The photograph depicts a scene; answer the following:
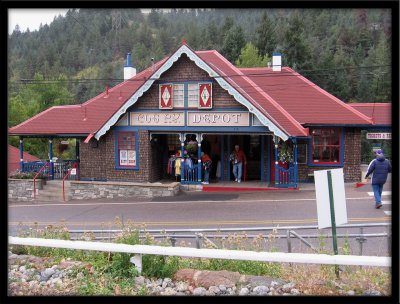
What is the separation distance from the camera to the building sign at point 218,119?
65.9ft

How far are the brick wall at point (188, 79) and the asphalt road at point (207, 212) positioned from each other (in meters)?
4.26

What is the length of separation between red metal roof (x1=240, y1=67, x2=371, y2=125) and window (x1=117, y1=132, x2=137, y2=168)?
24.6ft

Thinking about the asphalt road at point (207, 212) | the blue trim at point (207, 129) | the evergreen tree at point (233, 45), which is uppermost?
the evergreen tree at point (233, 45)

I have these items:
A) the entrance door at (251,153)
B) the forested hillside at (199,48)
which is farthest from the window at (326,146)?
the forested hillside at (199,48)

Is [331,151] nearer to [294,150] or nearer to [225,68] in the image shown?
[294,150]

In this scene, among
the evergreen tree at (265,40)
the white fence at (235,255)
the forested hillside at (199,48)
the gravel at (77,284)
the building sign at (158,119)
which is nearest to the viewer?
the white fence at (235,255)

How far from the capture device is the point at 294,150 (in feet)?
66.6

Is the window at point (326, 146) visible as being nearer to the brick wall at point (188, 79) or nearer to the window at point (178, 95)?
the brick wall at point (188, 79)

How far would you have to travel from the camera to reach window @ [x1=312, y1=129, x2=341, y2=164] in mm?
21453

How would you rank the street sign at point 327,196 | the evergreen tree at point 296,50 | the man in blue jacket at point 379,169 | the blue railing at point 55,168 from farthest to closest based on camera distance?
the evergreen tree at point 296,50
the blue railing at point 55,168
the man in blue jacket at point 379,169
the street sign at point 327,196

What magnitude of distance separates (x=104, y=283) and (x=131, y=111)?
55.4 ft

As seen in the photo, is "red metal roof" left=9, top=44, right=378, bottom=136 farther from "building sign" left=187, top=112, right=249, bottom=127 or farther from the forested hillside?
the forested hillside

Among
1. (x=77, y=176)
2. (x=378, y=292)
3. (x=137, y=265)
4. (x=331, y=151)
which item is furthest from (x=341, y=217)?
(x=77, y=176)

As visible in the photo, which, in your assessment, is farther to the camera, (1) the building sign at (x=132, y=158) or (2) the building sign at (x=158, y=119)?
(1) the building sign at (x=132, y=158)
